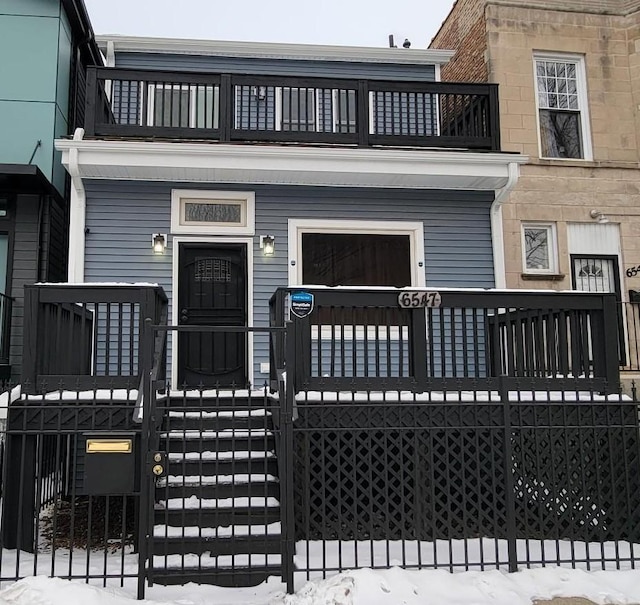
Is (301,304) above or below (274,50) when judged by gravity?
below


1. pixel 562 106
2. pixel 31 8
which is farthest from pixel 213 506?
pixel 562 106

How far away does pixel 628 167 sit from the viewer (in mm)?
10320

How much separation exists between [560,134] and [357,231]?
14.3 feet

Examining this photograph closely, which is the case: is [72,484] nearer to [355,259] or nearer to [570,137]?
[355,259]

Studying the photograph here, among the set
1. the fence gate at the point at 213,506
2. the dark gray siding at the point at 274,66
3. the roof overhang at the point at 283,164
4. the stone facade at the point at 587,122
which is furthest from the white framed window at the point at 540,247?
the fence gate at the point at 213,506

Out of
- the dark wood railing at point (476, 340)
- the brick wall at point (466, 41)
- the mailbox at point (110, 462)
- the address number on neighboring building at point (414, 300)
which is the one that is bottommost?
the mailbox at point (110, 462)

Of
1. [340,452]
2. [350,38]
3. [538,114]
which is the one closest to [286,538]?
[340,452]

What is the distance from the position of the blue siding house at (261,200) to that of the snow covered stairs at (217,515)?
284 centimetres

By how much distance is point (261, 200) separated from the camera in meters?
8.71

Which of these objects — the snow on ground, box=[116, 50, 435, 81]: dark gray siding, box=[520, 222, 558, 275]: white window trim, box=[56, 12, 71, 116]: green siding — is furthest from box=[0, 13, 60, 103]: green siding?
box=[520, 222, 558, 275]: white window trim

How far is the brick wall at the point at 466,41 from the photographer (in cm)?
1078

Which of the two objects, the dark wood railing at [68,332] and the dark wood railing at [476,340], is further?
the dark wood railing at [476,340]

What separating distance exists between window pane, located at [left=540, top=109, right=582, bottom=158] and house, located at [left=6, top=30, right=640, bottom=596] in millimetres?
1856

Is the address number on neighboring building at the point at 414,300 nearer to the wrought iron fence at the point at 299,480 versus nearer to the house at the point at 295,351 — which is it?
the house at the point at 295,351
